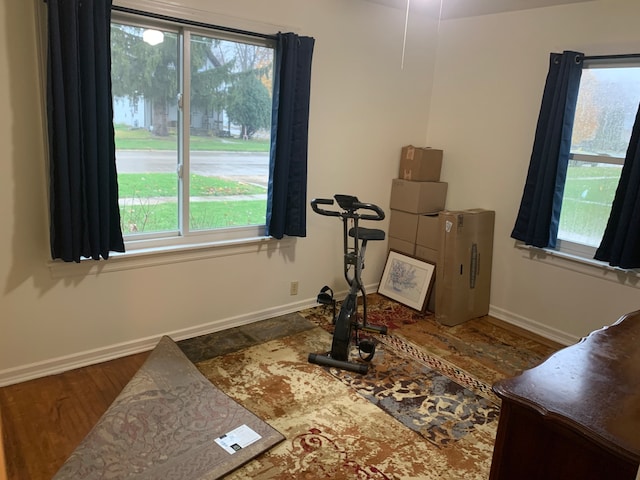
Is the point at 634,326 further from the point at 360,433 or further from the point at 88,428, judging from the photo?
the point at 88,428

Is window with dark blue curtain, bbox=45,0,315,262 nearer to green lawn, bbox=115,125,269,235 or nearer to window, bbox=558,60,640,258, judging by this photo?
green lawn, bbox=115,125,269,235

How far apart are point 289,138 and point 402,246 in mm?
1560

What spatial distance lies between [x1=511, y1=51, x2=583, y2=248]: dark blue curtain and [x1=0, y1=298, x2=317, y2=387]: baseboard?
2055 millimetres

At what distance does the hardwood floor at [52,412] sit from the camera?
6.75 feet

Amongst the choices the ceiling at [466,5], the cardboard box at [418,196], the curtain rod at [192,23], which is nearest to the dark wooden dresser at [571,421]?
the cardboard box at [418,196]

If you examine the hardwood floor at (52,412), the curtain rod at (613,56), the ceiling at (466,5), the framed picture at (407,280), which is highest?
the ceiling at (466,5)

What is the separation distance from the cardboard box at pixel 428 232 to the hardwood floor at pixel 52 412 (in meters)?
2.42

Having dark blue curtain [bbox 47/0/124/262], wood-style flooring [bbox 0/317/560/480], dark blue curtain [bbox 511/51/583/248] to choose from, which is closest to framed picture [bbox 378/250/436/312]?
dark blue curtain [bbox 511/51/583/248]

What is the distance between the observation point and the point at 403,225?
164 inches

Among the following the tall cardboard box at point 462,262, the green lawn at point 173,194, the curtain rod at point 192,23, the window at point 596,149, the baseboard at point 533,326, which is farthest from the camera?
the tall cardboard box at point 462,262

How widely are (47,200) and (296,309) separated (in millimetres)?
2005

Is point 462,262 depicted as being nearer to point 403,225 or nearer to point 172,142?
point 403,225

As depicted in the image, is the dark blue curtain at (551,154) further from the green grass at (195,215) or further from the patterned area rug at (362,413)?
the green grass at (195,215)

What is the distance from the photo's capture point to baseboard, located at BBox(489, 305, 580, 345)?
3552mm
